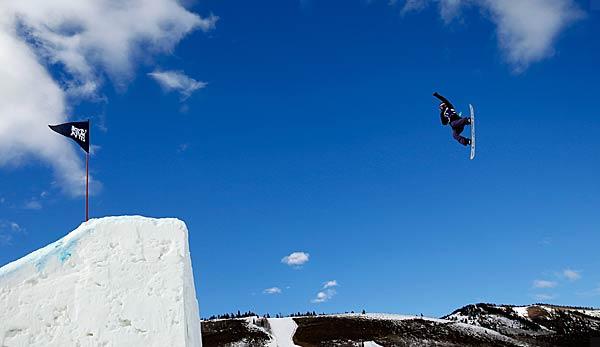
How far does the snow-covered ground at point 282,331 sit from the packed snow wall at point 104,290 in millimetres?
41056

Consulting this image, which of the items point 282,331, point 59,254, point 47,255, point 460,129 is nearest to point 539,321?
point 282,331

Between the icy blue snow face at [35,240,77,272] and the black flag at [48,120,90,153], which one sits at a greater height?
the black flag at [48,120,90,153]

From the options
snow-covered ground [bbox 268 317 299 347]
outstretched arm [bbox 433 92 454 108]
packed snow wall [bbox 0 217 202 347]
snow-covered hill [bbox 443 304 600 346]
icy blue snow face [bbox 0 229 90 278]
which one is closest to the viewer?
packed snow wall [bbox 0 217 202 347]

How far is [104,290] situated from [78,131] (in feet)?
17.2

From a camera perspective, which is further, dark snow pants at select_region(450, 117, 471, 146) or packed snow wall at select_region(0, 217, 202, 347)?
dark snow pants at select_region(450, 117, 471, 146)

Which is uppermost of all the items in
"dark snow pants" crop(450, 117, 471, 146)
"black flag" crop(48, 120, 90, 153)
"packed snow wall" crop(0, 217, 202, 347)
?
"dark snow pants" crop(450, 117, 471, 146)

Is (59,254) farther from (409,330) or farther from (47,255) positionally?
(409,330)

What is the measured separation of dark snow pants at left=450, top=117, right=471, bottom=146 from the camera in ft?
78.5

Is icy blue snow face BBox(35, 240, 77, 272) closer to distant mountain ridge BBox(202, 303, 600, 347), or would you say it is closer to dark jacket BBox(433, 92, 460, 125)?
dark jacket BBox(433, 92, 460, 125)

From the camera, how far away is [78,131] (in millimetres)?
17547

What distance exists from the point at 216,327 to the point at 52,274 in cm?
4875

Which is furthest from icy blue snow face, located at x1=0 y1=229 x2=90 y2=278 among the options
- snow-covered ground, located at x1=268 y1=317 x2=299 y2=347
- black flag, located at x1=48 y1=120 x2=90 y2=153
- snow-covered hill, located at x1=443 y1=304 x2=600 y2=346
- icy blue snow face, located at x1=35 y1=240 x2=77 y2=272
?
snow-covered hill, located at x1=443 y1=304 x2=600 y2=346

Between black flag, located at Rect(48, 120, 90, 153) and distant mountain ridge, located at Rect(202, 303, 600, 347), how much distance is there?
39710mm

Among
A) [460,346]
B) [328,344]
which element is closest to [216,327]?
[328,344]
